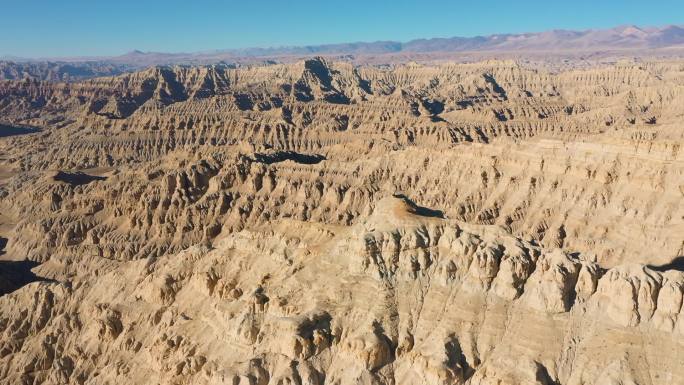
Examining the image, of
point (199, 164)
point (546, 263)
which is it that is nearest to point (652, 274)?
point (546, 263)

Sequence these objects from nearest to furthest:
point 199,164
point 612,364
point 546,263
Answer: point 612,364, point 546,263, point 199,164

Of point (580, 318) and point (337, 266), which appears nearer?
point (580, 318)

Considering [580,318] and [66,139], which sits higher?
[580,318]

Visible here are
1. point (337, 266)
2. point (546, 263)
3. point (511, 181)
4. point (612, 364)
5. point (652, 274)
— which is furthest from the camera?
point (511, 181)

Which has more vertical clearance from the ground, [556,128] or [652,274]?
[652,274]

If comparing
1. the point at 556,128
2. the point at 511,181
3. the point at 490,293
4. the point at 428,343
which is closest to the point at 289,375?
the point at 428,343

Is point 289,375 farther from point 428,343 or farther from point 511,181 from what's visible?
point 511,181

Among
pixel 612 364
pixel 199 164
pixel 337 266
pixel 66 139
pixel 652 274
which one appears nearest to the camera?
pixel 612 364

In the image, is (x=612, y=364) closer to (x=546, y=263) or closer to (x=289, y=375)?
(x=546, y=263)

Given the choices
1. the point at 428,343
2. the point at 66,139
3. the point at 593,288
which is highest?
the point at 593,288
